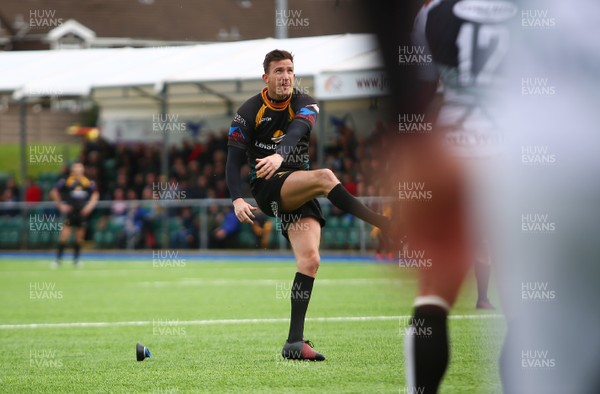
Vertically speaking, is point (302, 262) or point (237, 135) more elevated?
point (237, 135)

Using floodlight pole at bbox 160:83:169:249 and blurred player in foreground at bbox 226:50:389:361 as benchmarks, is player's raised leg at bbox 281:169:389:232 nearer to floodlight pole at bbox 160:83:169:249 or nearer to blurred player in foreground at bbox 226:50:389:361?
blurred player in foreground at bbox 226:50:389:361

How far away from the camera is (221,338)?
815 centimetres

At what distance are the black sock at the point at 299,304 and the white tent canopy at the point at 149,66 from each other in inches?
614

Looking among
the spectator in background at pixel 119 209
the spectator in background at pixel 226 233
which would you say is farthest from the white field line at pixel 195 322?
the spectator in background at pixel 119 209

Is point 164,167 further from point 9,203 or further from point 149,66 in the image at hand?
point 9,203

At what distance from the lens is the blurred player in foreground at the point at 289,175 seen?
6.89m

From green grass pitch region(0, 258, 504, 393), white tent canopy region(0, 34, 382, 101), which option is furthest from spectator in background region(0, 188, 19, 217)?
green grass pitch region(0, 258, 504, 393)

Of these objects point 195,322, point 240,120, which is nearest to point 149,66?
point 195,322

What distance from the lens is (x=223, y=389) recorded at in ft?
17.9

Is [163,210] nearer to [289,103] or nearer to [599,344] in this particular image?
[289,103]

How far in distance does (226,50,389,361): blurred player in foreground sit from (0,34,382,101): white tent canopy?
15.4 meters

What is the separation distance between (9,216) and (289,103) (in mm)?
22901

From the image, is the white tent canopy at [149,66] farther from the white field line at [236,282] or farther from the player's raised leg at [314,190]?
the player's raised leg at [314,190]

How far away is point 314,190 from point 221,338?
6.10ft
